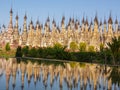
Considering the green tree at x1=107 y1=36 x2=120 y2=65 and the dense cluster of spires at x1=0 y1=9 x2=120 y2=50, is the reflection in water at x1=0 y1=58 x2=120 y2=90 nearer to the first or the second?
the green tree at x1=107 y1=36 x2=120 y2=65

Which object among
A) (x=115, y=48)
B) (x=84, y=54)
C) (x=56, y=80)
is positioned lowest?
(x=56, y=80)

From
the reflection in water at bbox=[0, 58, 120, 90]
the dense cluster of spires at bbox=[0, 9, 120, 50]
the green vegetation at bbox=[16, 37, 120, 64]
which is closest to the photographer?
the reflection in water at bbox=[0, 58, 120, 90]

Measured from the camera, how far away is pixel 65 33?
7556 cm

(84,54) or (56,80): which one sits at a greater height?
(84,54)

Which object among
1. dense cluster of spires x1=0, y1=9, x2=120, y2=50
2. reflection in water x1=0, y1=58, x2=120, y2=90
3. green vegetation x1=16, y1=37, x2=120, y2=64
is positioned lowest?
reflection in water x1=0, y1=58, x2=120, y2=90

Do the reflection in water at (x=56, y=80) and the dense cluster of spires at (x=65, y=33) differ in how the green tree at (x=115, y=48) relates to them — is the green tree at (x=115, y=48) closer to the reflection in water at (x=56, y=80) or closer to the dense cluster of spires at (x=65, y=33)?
the reflection in water at (x=56, y=80)

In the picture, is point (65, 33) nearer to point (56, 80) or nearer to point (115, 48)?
point (115, 48)

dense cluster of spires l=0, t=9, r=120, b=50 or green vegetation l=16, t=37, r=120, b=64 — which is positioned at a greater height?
dense cluster of spires l=0, t=9, r=120, b=50

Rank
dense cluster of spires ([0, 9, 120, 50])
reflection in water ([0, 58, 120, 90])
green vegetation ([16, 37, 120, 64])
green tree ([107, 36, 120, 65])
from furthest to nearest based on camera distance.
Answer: dense cluster of spires ([0, 9, 120, 50]) → green vegetation ([16, 37, 120, 64]) → green tree ([107, 36, 120, 65]) → reflection in water ([0, 58, 120, 90])

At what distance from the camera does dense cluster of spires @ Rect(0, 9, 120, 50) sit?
70.6 meters

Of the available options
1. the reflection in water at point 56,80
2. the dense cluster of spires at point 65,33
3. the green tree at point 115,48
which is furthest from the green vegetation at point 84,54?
the dense cluster of spires at point 65,33

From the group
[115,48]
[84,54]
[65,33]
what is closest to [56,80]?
[115,48]

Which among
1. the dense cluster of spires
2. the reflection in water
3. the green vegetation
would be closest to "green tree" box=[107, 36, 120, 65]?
the green vegetation

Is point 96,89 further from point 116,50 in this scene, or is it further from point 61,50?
point 61,50
